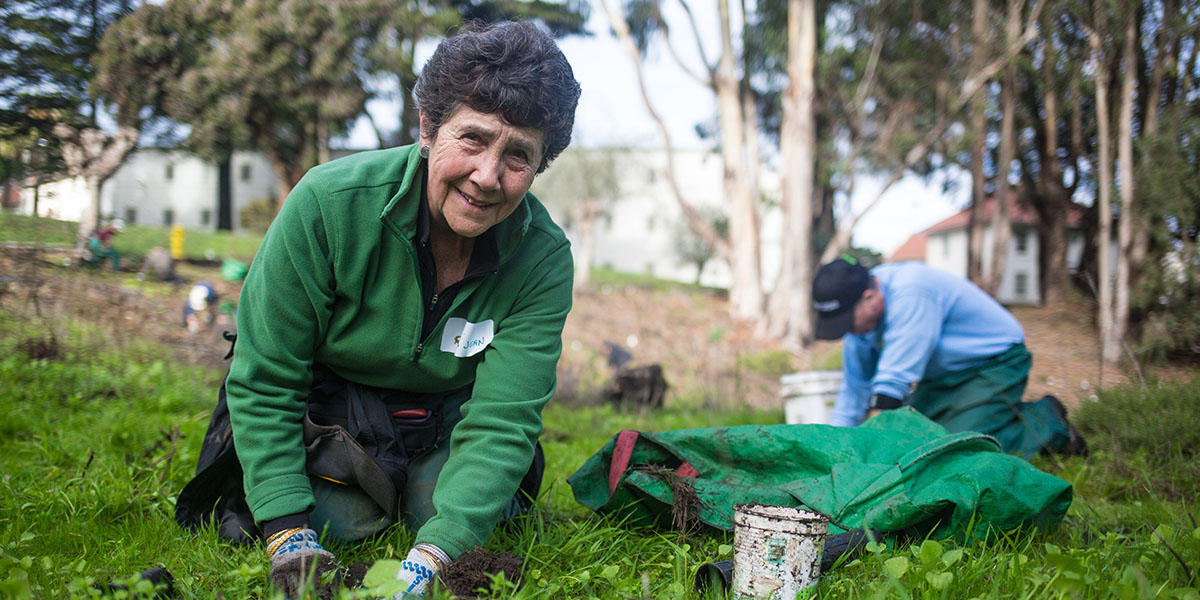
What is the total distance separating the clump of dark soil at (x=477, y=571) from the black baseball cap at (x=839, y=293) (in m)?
2.48

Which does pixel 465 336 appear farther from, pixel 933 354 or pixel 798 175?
pixel 798 175

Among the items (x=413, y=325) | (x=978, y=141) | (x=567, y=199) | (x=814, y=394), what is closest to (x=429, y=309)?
(x=413, y=325)

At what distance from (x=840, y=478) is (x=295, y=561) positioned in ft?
5.14

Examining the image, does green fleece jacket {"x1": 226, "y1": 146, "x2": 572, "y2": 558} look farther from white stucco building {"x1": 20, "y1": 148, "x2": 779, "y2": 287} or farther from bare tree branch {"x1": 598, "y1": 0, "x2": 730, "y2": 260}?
bare tree branch {"x1": 598, "y1": 0, "x2": 730, "y2": 260}

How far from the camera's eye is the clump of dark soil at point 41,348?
4.75 metres

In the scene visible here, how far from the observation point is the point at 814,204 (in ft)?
53.1

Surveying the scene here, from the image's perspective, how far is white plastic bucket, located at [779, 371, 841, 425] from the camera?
173 inches

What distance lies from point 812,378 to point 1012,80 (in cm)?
933

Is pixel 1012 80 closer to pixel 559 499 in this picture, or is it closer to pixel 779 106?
pixel 779 106

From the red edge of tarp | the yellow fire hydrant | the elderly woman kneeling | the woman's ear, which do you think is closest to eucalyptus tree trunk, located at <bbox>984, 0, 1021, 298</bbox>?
the red edge of tarp

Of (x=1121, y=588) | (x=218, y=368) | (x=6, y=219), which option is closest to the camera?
(x=1121, y=588)

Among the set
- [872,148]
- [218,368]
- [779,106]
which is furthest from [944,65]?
[218,368]

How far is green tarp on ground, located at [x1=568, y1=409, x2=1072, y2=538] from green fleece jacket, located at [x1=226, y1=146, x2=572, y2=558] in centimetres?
46

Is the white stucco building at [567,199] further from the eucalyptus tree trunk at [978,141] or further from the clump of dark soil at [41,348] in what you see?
the eucalyptus tree trunk at [978,141]
